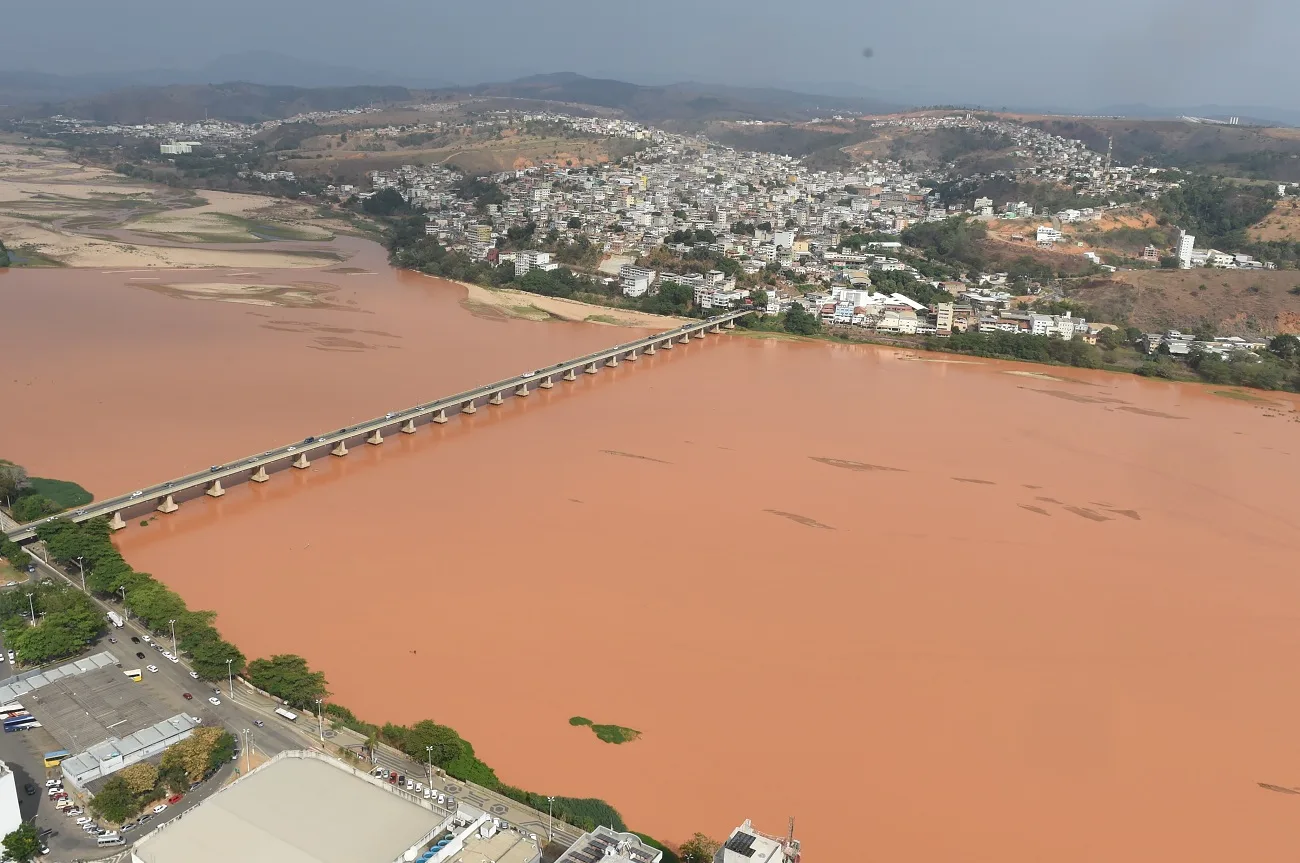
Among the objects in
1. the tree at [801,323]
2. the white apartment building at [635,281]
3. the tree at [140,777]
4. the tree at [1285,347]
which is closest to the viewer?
the tree at [140,777]

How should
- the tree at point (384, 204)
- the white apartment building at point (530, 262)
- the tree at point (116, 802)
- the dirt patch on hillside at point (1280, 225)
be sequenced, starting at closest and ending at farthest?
the tree at point (116, 802) → the white apartment building at point (530, 262) → the dirt patch on hillside at point (1280, 225) → the tree at point (384, 204)

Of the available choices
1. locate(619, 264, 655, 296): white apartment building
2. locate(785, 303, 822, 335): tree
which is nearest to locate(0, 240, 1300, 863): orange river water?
locate(785, 303, 822, 335): tree

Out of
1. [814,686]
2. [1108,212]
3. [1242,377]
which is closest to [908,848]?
[814,686]

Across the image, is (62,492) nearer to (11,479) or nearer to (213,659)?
(11,479)

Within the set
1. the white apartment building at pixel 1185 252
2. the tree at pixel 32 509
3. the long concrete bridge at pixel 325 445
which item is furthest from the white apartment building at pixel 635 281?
the tree at pixel 32 509

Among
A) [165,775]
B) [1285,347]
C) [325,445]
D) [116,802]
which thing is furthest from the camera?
[1285,347]

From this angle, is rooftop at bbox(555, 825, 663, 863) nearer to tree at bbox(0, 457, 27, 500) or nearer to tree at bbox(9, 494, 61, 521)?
tree at bbox(9, 494, 61, 521)

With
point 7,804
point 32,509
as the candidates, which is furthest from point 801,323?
point 7,804

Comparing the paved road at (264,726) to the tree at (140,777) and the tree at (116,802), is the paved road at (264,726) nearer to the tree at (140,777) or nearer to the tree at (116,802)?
the tree at (140,777)
